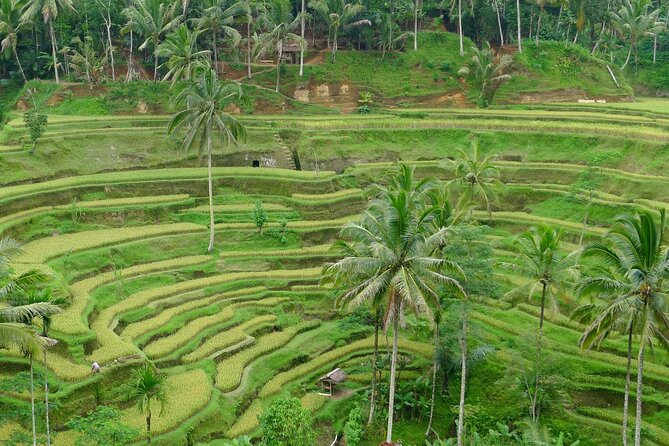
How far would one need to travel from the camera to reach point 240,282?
118 ft

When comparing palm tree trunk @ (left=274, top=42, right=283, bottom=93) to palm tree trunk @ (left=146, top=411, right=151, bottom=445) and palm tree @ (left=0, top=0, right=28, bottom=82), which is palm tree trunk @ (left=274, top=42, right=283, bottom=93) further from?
palm tree trunk @ (left=146, top=411, right=151, bottom=445)

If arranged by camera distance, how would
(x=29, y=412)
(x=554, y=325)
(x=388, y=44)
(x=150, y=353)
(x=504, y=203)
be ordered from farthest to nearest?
(x=388, y=44) < (x=504, y=203) < (x=554, y=325) < (x=150, y=353) < (x=29, y=412)

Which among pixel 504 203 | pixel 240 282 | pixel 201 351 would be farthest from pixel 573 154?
pixel 201 351

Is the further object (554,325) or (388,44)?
(388,44)

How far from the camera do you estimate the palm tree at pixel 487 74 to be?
57.1m

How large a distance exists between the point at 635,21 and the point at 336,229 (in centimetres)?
4211

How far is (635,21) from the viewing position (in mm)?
67438

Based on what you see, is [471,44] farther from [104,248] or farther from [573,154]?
[104,248]

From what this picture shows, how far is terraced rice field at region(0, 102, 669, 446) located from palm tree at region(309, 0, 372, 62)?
10.4 m

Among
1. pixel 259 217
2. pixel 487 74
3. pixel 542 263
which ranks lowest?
pixel 259 217

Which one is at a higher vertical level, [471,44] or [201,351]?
[471,44]

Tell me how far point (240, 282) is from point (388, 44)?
34196 millimetres

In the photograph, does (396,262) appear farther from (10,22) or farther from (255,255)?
(10,22)

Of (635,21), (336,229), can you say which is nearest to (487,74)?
(635,21)
